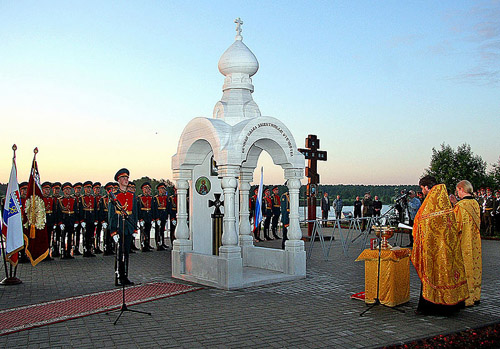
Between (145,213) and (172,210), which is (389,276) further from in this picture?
(172,210)

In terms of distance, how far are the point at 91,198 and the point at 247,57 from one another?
705cm

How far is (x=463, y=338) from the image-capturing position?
5754 millimetres

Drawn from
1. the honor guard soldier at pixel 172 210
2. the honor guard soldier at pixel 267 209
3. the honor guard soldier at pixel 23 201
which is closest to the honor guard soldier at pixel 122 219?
the honor guard soldier at pixel 23 201

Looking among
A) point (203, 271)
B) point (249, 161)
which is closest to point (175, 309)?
point (203, 271)

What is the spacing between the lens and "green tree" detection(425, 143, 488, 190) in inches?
1389

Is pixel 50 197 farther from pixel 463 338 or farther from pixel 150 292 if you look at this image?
pixel 463 338

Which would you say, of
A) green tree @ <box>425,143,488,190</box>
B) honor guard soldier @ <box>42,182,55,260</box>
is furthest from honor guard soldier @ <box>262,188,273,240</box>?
green tree @ <box>425,143,488,190</box>

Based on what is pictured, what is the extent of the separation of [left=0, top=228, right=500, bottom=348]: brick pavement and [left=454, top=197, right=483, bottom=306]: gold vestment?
33 cm

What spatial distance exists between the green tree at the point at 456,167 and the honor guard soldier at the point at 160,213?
2486 centimetres

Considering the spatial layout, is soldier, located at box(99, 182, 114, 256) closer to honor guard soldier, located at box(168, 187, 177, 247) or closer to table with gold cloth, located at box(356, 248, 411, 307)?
honor guard soldier, located at box(168, 187, 177, 247)

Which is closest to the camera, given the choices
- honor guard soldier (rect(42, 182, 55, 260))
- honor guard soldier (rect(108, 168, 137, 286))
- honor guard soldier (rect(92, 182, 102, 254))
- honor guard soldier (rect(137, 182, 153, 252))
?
honor guard soldier (rect(108, 168, 137, 286))

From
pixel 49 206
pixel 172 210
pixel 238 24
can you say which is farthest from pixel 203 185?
pixel 172 210

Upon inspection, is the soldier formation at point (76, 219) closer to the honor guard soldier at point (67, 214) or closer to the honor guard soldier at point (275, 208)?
the honor guard soldier at point (67, 214)

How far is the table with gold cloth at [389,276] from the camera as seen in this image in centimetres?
744
